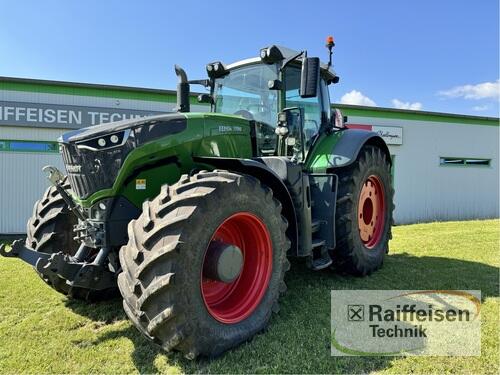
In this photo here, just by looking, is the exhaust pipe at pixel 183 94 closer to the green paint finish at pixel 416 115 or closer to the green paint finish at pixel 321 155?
the green paint finish at pixel 321 155

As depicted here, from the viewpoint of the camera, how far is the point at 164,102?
11859mm

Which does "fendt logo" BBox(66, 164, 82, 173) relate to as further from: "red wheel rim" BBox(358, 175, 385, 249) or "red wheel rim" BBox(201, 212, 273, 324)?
"red wheel rim" BBox(358, 175, 385, 249)

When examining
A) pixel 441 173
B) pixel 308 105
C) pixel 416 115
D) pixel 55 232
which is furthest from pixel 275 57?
pixel 441 173

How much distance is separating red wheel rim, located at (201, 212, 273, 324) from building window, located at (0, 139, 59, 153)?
29.8ft

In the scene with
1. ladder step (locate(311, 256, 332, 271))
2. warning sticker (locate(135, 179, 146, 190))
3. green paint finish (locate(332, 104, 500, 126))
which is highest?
green paint finish (locate(332, 104, 500, 126))

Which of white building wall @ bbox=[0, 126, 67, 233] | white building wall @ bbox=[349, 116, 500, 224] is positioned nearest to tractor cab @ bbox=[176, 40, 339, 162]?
white building wall @ bbox=[0, 126, 67, 233]

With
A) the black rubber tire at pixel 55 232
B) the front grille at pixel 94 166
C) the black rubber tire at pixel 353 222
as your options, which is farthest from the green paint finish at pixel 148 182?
the black rubber tire at pixel 353 222

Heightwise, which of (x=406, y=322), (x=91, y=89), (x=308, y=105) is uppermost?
(x=91, y=89)

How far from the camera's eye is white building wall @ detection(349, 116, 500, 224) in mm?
15320

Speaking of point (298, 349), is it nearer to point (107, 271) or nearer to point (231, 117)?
point (107, 271)

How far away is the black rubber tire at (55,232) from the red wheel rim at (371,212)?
3.25m

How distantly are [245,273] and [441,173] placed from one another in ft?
48.2

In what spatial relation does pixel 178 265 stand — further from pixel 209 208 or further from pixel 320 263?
pixel 320 263

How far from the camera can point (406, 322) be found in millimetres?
3662
